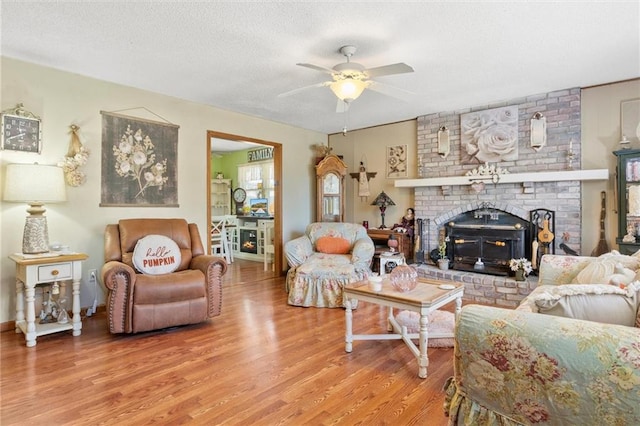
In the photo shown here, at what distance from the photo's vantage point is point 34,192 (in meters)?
2.86

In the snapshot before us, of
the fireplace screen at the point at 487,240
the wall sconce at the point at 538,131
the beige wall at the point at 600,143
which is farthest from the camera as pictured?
the fireplace screen at the point at 487,240

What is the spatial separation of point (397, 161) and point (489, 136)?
53.8 inches

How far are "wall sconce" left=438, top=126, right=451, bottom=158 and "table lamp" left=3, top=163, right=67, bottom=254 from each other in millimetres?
4359

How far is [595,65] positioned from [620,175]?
3.69 feet

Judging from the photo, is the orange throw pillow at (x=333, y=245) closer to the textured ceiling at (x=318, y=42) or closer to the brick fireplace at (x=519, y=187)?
the brick fireplace at (x=519, y=187)

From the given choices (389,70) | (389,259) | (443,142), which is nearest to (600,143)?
(443,142)

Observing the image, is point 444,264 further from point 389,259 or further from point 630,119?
point 630,119

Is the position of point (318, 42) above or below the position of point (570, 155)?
above

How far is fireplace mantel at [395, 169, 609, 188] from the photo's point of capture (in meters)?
3.75

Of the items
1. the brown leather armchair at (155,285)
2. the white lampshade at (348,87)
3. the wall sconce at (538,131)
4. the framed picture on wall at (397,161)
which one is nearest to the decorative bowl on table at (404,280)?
the white lampshade at (348,87)

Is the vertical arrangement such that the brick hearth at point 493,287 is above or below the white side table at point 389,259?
below

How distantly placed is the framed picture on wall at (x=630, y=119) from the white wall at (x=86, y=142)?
4415 mm

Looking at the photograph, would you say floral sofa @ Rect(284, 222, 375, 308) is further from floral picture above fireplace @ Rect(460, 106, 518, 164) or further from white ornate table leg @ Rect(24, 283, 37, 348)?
white ornate table leg @ Rect(24, 283, 37, 348)

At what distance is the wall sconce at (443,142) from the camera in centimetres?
485
